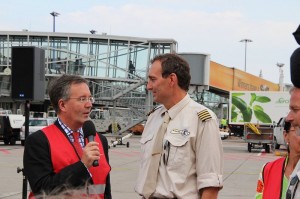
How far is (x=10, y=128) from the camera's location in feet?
89.9

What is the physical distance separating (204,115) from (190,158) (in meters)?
0.29

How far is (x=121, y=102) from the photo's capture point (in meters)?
35.7

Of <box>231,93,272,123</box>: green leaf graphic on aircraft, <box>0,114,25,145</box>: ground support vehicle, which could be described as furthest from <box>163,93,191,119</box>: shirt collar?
<box>231,93,272,123</box>: green leaf graphic on aircraft

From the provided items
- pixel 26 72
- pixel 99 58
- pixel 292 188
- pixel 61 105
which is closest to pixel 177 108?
pixel 61 105

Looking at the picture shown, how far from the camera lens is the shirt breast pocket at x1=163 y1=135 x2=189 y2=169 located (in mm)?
3238

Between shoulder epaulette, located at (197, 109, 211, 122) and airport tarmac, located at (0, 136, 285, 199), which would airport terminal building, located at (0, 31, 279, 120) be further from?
shoulder epaulette, located at (197, 109, 211, 122)

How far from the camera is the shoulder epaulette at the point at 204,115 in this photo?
3.30 m

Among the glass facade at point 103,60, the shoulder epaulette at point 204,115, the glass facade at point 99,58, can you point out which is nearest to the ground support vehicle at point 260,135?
the glass facade at point 103,60

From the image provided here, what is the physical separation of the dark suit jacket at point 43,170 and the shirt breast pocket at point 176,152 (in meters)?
0.51

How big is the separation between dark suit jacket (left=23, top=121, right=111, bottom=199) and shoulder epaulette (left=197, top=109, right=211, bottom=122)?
80 cm

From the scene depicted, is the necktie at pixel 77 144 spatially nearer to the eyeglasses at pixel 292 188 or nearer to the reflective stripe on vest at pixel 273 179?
the reflective stripe on vest at pixel 273 179

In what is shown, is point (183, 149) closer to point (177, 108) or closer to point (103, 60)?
point (177, 108)

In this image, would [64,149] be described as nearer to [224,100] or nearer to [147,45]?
[147,45]

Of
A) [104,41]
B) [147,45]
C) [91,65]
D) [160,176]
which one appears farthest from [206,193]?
[104,41]
